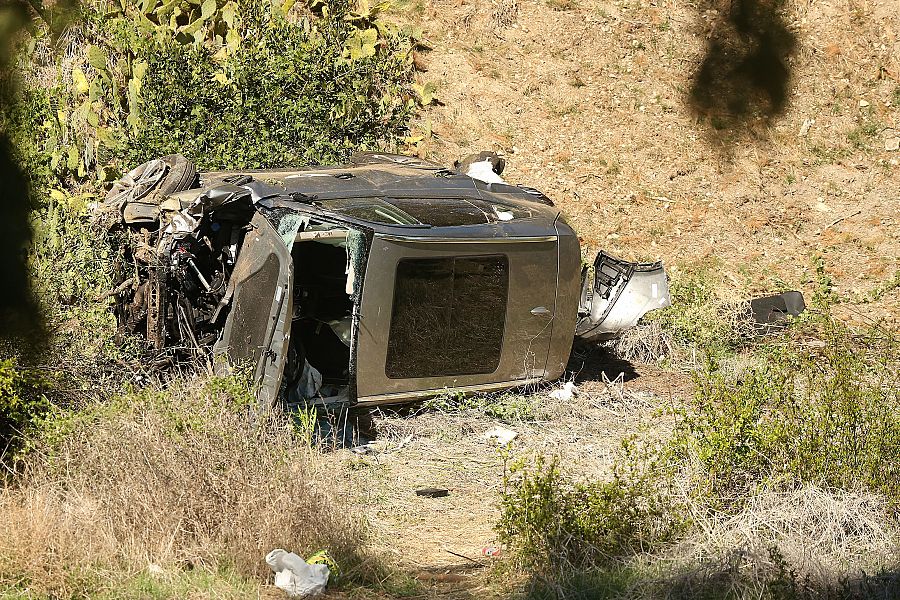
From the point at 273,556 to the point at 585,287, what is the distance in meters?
5.84

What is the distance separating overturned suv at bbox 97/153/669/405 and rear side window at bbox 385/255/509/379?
1cm

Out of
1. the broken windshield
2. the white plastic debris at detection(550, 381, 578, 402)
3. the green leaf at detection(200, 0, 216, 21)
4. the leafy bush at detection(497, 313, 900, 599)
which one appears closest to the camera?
the leafy bush at detection(497, 313, 900, 599)

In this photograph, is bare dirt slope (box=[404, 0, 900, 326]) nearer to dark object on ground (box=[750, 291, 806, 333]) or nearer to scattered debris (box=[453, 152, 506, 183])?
dark object on ground (box=[750, 291, 806, 333])

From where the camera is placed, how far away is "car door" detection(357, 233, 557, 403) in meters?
7.08

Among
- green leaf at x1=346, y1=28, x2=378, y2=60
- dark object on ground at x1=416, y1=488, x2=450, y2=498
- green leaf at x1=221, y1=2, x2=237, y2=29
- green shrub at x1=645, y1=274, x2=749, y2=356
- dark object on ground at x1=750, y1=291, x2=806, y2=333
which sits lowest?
dark object on ground at x1=416, y1=488, x2=450, y2=498

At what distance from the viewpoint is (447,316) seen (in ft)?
24.4

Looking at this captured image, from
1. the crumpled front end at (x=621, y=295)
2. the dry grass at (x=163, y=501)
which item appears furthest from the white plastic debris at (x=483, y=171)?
the dry grass at (x=163, y=501)

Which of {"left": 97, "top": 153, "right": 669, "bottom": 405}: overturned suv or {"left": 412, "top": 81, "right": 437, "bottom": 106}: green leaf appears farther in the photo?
{"left": 412, "top": 81, "right": 437, "bottom": 106}: green leaf

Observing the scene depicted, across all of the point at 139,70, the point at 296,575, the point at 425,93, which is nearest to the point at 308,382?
the point at 296,575

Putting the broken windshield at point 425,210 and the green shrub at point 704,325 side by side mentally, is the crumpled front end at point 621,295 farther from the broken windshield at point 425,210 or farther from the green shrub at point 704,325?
the broken windshield at point 425,210

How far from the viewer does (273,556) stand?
498 centimetres

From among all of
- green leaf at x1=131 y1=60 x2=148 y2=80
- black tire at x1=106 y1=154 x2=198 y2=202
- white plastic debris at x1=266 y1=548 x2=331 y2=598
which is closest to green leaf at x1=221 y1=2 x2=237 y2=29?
green leaf at x1=131 y1=60 x2=148 y2=80

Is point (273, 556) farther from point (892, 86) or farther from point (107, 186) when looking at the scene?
point (892, 86)

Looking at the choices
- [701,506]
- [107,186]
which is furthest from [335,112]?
[701,506]
